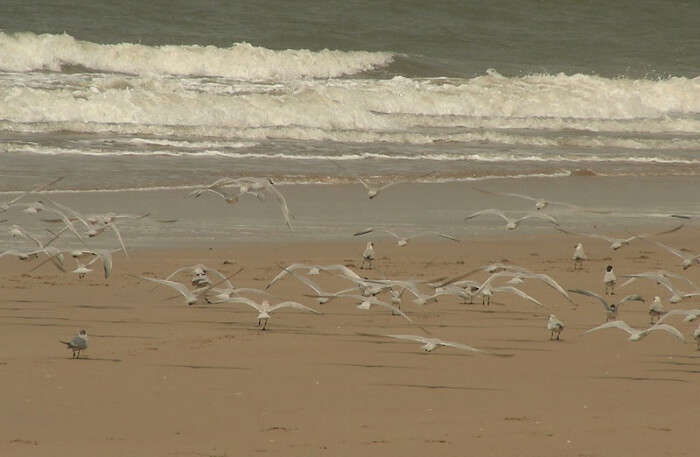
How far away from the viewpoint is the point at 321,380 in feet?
23.3

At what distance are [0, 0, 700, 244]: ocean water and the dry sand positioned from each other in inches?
273

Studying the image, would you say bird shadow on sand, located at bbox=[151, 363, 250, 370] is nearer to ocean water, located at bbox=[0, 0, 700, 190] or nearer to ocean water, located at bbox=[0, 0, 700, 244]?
ocean water, located at bbox=[0, 0, 700, 244]

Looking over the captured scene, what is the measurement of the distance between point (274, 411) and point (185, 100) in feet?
63.2

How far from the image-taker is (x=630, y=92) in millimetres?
34188

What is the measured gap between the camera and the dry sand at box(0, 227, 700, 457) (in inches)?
235

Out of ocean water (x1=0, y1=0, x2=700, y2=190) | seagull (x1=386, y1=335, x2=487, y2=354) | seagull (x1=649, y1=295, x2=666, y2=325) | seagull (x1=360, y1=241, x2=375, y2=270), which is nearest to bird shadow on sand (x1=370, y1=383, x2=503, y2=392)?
seagull (x1=386, y1=335, x2=487, y2=354)

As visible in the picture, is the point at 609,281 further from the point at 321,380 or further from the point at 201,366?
the point at 201,366

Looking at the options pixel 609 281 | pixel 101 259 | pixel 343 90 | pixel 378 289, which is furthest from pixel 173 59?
pixel 378 289

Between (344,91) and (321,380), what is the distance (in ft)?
69.2

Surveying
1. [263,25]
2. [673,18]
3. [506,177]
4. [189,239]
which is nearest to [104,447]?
[189,239]

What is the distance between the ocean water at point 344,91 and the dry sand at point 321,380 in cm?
694

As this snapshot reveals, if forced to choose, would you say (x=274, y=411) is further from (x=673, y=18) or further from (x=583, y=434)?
(x=673, y=18)

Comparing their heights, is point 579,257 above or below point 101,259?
above

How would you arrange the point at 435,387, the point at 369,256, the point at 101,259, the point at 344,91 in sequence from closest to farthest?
the point at 435,387 < the point at 101,259 < the point at 369,256 < the point at 344,91
